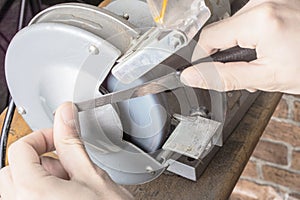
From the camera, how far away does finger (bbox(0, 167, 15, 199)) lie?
0.61m

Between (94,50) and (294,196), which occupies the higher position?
(94,50)

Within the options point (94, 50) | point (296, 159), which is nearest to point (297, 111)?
point (296, 159)

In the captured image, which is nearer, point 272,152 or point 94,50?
point 94,50

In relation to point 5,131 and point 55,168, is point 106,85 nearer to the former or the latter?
point 55,168

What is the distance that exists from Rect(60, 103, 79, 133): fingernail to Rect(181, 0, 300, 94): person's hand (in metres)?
0.15

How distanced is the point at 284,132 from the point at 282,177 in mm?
150

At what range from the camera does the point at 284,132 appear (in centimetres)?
157

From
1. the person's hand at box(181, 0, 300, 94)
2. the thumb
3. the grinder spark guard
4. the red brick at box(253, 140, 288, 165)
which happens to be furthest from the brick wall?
the thumb

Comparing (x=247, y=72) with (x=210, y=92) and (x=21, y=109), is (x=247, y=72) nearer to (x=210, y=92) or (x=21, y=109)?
(x=210, y=92)

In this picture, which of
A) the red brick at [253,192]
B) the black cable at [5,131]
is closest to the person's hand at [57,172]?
the black cable at [5,131]

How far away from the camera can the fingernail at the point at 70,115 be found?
66cm

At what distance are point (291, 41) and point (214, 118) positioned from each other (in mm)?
195

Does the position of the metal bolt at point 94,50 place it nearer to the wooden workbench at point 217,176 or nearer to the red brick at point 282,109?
the wooden workbench at point 217,176

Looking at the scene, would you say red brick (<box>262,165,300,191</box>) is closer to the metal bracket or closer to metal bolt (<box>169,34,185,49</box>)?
the metal bracket
